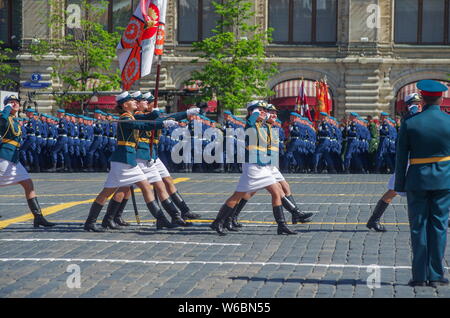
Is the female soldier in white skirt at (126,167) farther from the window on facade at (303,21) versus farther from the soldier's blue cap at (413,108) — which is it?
the window on facade at (303,21)

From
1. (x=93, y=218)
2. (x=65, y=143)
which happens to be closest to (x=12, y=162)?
(x=93, y=218)

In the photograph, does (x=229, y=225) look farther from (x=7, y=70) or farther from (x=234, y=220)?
(x=7, y=70)

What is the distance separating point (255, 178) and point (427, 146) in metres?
4.04

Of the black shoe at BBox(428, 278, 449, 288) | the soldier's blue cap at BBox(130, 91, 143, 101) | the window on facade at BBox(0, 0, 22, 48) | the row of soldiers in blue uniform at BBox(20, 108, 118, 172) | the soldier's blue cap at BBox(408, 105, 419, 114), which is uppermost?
the window on facade at BBox(0, 0, 22, 48)

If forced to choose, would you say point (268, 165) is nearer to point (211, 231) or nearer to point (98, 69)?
point (211, 231)

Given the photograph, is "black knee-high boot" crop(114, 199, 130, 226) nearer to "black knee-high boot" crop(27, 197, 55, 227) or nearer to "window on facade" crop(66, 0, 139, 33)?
"black knee-high boot" crop(27, 197, 55, 227)

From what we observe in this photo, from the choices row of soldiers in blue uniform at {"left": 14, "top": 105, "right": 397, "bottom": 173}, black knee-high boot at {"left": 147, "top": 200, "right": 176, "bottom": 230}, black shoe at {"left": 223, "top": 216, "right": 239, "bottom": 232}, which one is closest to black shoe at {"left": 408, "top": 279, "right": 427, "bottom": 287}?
black shoe at {"left": 223, "top": 216, "right": 239, "bottom": 232}

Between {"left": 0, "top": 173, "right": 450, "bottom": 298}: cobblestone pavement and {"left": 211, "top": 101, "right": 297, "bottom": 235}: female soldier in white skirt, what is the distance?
0.72ft

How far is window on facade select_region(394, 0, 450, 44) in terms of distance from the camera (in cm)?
4178

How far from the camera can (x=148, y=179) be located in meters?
13.6

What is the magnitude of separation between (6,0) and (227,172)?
2009 centimetres

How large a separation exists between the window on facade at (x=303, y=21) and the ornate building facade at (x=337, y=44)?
0.13 feet

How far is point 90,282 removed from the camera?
8922 millimetres

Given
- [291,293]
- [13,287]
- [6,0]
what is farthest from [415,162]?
[6,0]
